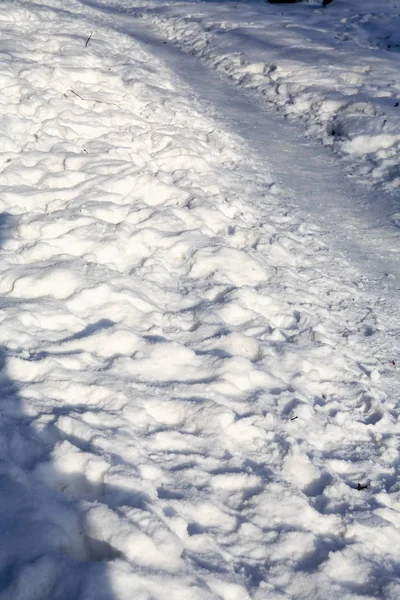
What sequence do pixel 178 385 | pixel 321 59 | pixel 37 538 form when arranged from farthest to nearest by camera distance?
pixel 321 59
pixel 178 385
pixel 37 538

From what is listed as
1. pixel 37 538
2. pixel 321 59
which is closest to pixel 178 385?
pixel 37 538

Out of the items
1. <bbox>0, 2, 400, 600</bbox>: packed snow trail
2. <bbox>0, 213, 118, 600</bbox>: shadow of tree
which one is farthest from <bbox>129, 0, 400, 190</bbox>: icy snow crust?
<bbox>0, 213, 118, 600</bbox>: shadow of tree

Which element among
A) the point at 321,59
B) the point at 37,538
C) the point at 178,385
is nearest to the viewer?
the point at 37,538

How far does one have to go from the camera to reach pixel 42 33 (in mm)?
8195

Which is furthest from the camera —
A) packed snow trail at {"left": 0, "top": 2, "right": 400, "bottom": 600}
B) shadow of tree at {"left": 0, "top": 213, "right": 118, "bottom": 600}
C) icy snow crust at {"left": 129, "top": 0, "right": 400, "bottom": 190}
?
icy snow crust at {"left": 129, "top": 0, "right": 400, "bottom": 190}

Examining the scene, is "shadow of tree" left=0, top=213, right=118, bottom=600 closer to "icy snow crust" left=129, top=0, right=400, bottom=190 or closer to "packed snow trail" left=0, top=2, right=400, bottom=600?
"packed snow trail" left=0, top=2, right=400, bottom=600

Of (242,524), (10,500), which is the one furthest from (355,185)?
(10,500)

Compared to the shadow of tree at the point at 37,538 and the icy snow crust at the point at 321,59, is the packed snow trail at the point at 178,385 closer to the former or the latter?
the shadow of tree at the point at 37,538

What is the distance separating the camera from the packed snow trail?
79.7 inches

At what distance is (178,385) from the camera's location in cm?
288

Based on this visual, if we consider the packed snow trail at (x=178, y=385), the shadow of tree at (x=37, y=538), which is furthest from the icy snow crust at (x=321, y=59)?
the shadow of tree at (x=37, y=538)

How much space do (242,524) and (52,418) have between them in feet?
3.17

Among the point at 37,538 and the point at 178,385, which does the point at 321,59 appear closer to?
the point at 178,385

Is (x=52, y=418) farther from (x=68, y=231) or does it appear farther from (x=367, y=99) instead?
(x=367, y=99)
